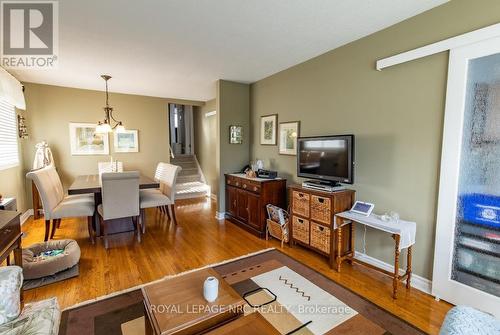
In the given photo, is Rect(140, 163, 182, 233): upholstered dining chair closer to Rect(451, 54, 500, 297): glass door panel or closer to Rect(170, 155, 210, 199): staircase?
Rect(170, 155, 210, 199): staircase

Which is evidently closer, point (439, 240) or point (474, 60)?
point (474, 60)

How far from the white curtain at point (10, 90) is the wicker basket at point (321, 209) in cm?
417

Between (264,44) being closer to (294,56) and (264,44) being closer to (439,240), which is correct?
(294,56)

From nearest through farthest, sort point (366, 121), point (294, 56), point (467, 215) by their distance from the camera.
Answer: point (467, 215) < point (366, 121) < point (294, 56)

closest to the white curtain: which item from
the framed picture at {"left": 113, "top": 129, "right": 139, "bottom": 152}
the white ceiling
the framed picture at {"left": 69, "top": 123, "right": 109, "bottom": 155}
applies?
the white ceiling

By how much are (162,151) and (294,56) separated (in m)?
3.96

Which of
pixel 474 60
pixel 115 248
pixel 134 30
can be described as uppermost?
pixel 134 30

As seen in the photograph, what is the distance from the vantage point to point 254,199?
3697mm

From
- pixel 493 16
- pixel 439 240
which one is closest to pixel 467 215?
pixel 439 240

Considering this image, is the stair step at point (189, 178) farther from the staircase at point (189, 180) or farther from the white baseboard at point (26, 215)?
the white baseboard at point (26, 215)

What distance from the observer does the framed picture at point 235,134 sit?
444 cm

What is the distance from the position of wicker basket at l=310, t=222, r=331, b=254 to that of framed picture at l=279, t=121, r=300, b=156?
49.9 inches

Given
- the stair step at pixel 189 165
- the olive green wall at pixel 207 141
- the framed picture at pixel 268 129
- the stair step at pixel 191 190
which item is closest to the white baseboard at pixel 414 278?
the framed picture at pixel 268 129

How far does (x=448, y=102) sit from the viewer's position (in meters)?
2.01
